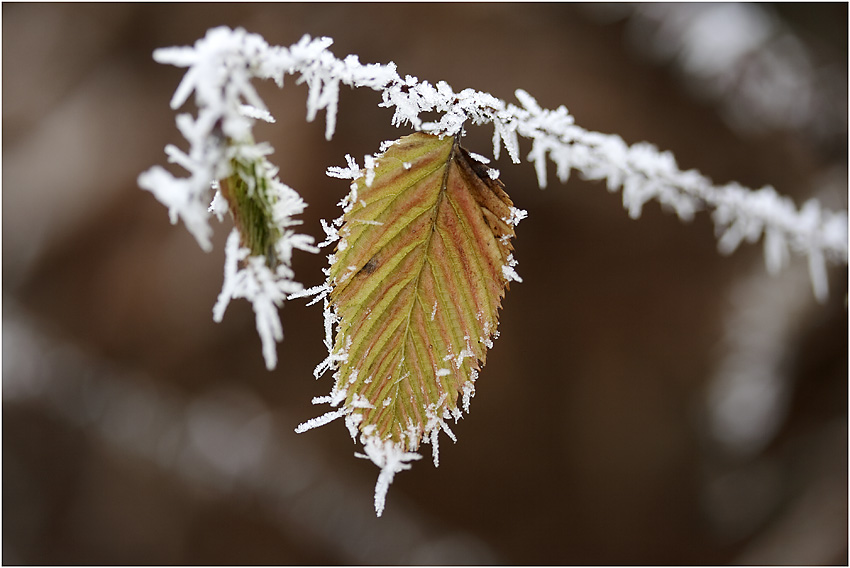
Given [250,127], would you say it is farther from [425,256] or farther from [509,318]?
[509,318]

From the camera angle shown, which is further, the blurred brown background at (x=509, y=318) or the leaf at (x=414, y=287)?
the blurred brown background at (x=509, y=318)

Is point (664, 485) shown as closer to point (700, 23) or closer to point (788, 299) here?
point (788, 299)

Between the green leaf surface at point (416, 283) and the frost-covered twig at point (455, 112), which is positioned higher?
the frost-covered twig at point (455, 112)

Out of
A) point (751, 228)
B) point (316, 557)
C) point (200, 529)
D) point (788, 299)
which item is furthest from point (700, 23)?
point (200, 529)

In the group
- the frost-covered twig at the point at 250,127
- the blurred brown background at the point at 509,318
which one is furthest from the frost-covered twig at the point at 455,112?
the blurred brown background at the point at 509,318

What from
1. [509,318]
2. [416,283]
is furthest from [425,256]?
[509,318]

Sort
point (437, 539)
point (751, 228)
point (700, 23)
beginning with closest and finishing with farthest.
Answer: point (751, 228), point (700, 23), point (437, 539)

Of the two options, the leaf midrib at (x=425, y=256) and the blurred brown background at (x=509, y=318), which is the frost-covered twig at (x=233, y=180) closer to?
the leaf midrib at (x=425, y=256)

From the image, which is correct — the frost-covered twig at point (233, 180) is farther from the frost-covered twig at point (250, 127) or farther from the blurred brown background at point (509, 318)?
the blurred brown background at point (509, 318)
